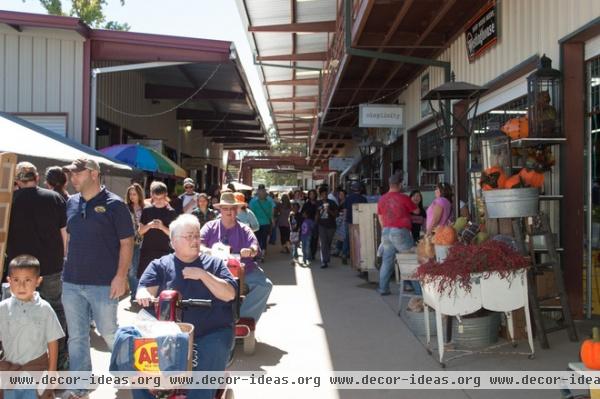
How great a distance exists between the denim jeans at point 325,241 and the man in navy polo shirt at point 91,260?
8749mm

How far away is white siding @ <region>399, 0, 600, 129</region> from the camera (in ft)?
21.1

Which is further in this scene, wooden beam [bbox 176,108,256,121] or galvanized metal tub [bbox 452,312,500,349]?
wooden beam [bbox 176,108,256,121]

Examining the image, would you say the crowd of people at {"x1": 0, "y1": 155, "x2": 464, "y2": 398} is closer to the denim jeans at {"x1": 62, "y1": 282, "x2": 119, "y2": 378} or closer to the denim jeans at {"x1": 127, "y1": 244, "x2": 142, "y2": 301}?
the denim jeans at {"x1": 62, "y1": 282, "x2": 119, "y2": 378}

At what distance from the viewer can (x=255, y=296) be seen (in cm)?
657

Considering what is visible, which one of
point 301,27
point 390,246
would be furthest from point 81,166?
point 301,27

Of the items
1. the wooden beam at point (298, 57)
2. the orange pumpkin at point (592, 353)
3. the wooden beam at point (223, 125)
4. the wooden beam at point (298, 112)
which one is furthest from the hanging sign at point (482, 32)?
the wooden beam at point (298, 112)

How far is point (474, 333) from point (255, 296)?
7.43 feet

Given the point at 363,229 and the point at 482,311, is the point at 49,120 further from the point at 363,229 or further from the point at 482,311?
the point at 482,311

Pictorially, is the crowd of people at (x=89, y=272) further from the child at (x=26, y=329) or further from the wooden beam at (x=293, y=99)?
the wooden beam at (x=293, y=99)

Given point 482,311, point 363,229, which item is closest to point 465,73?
point 363,229

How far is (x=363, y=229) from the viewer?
1141 centimetres

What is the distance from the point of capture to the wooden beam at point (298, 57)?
17547mm

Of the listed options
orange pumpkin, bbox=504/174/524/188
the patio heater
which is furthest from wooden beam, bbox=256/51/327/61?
orange pumpkin, bbox=504/174/524/188

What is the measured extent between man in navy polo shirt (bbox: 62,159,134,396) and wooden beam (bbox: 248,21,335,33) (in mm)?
10324
